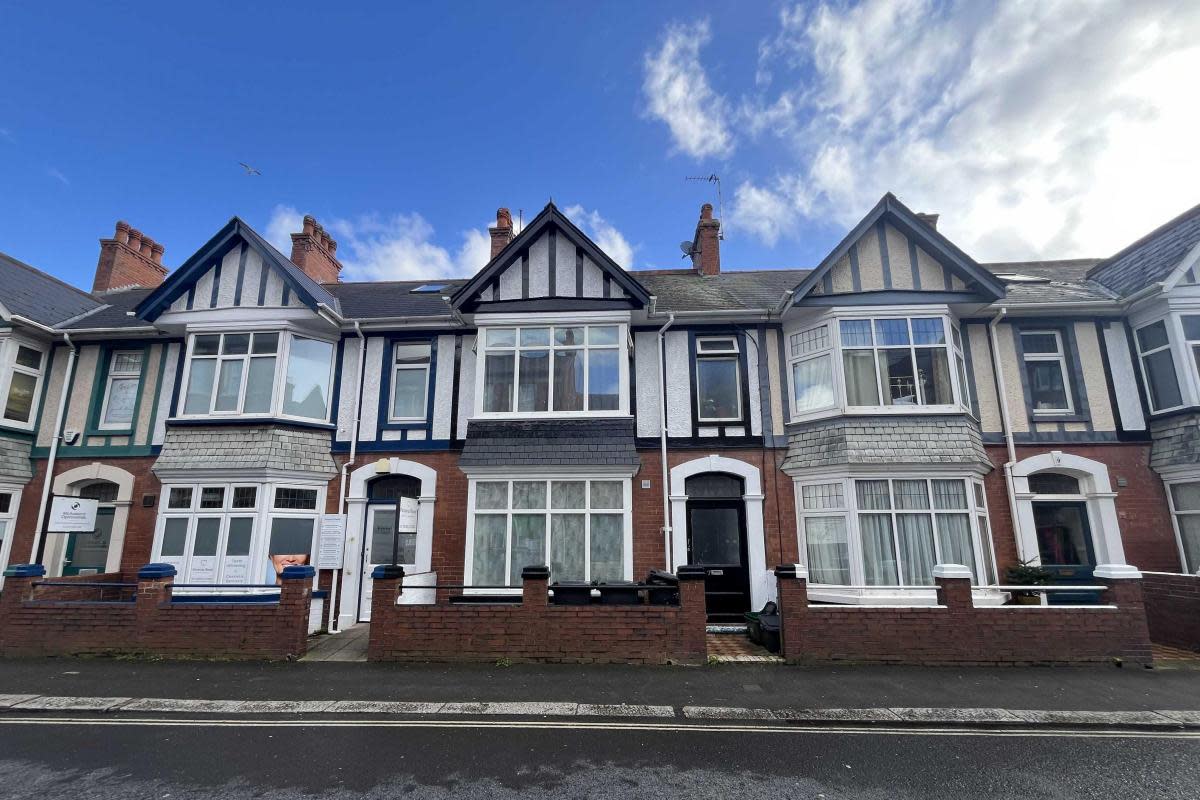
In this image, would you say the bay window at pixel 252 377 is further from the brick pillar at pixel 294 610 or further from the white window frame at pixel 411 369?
the brick pillar at pixel 294 610

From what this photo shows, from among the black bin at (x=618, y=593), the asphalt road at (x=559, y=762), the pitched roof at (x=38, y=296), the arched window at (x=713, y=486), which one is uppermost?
the pitched roof at (x=38, y=296)

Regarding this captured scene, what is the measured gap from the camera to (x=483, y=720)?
6312 millimetres

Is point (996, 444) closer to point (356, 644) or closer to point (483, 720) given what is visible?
point (483, 720)

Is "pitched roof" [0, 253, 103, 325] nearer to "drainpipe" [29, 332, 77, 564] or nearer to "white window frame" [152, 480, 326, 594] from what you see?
"drainpipe" [29, 332, 77, 564]

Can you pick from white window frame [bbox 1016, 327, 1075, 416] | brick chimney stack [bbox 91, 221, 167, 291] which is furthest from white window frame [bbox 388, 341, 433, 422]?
white window frame [bbox 1016, 327, 1075, 416]

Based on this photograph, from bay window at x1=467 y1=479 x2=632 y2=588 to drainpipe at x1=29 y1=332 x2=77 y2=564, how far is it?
918 centimetres

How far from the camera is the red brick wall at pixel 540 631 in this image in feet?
27.5

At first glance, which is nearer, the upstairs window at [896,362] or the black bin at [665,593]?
the black bin at [665,593]

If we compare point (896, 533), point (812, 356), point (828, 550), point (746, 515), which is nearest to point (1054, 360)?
point (812, 356)

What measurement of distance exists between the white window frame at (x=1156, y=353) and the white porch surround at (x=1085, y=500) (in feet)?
5.43

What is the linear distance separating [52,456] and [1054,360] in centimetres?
2120

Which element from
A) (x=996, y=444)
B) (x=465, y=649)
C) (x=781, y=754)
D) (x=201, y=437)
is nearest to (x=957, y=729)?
(x=781, y=754)

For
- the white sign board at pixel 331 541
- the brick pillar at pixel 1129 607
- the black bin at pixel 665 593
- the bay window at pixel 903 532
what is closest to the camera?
the brick pillar at pixel 1129 607

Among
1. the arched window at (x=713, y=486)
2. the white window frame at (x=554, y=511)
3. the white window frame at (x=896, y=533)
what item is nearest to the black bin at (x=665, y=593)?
the white window frame at (x=554, y=511)
